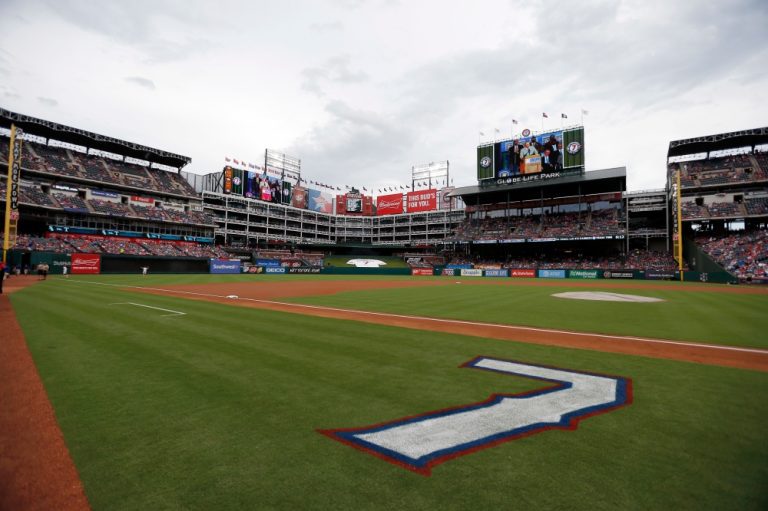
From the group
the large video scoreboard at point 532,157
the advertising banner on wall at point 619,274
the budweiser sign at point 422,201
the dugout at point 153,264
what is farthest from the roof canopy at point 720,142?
the dugout at point 153,264

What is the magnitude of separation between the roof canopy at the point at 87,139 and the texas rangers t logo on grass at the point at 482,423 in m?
69.1

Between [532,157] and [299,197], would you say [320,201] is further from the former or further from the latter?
[532,157]

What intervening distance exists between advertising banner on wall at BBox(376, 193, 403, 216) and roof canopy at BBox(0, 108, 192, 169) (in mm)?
48254

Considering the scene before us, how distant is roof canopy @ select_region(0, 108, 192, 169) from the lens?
49744 millimetres

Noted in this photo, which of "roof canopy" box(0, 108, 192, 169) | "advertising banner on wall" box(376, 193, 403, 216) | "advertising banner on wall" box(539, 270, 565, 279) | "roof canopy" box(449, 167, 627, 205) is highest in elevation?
"roof canopy" box(0, 108, 192, 169)

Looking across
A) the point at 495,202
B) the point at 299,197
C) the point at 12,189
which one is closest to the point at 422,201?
the point at 495,202

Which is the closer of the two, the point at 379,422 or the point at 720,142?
the point at 379,422

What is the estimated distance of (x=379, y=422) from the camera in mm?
3959

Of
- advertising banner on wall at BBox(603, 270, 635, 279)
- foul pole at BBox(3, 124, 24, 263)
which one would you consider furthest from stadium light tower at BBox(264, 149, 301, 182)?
advertising banner on wall at BBox(603, 270, 635, 279)

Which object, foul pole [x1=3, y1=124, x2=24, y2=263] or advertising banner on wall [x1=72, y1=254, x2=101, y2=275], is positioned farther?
advertising banner on wall [x1=72, y1=254, x2=101, y2=275]

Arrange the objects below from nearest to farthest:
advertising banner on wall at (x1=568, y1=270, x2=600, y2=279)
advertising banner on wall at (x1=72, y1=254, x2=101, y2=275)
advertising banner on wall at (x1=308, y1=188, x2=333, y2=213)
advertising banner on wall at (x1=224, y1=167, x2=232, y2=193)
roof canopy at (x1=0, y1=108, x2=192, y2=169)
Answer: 1. advertising banner on wall at (x1=72, y1=254, x2=101, y2=275)
2. advertising banner on wall at (x1=568, y1=270, x2=600, y2=279)
3. roof canopy at (x1=0, y1=108, x2=192, y2=169)
4. advertising banner on wall at (x1=224, y1=167, x2=232, y2=193)
5. advertising banner on wall at (x1=308, y1=188, x2=333, y2=213)

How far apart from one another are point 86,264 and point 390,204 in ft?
231

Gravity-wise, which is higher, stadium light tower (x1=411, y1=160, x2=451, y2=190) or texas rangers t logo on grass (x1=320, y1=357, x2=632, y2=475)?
stadium light tower (x1=411, y1=160, x2=451, y2=190)

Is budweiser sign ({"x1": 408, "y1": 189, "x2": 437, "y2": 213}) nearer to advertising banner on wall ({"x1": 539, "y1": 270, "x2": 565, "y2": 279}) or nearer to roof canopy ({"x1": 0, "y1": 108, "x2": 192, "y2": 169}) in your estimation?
advertising banner on wall ({"x1": 539, "y1": 270, "x2": 565, "y2": 279})
